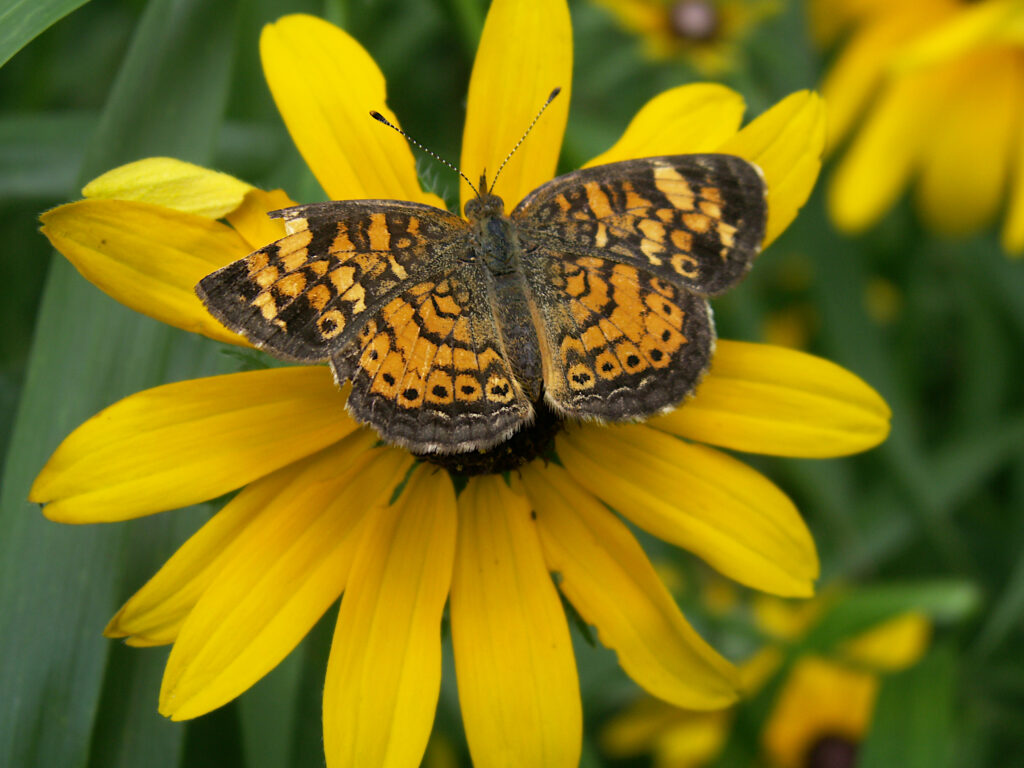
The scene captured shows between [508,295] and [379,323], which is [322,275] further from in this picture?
[508,295]

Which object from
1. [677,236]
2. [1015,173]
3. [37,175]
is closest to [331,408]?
[677,236]

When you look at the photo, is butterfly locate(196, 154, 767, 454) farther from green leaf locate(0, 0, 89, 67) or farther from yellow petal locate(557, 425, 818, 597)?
green leaf locate(0, 0, 89, 67)

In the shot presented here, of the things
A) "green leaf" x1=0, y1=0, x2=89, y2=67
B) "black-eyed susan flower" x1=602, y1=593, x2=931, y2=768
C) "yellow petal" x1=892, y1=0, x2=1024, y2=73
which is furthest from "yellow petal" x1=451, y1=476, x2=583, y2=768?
"yellow petal" x1=892, y1=0, x2=1024, y2=73


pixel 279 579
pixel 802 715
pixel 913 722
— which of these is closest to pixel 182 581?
pixel 279 579

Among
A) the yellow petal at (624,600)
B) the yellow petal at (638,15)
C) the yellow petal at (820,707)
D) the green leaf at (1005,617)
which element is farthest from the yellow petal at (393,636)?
the yellow petal at (638,15)

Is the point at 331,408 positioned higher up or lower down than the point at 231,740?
higher up

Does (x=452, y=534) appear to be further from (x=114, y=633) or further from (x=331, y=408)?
(x=114, y=633)
